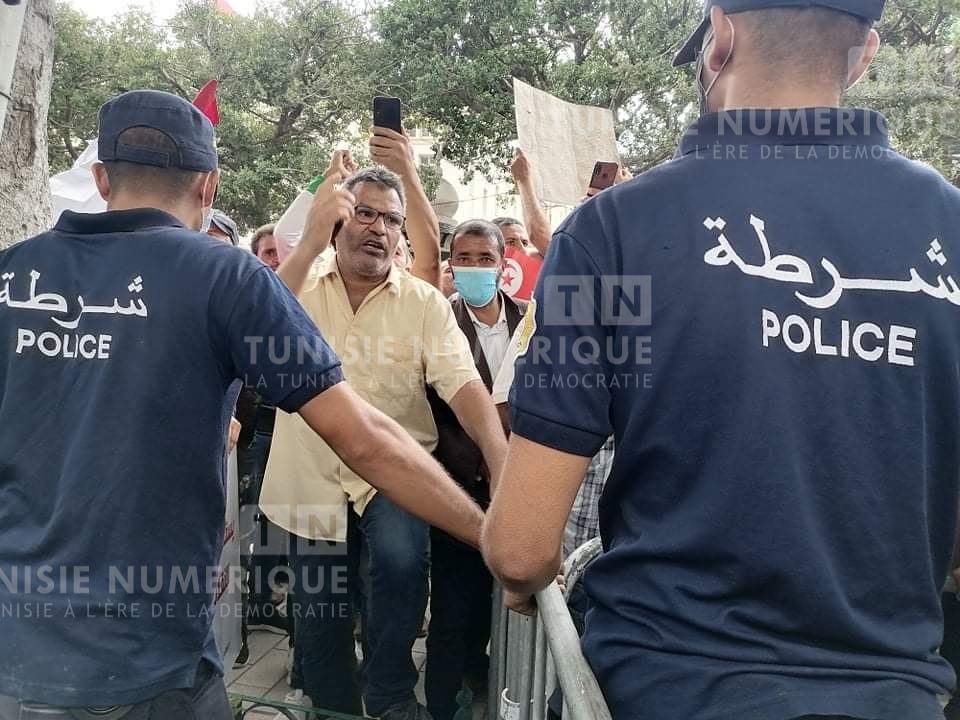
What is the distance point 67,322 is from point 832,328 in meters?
1.58

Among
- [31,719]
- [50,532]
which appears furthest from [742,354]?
[31,719]

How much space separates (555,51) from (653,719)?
59.7 ft

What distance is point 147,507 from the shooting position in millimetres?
1768

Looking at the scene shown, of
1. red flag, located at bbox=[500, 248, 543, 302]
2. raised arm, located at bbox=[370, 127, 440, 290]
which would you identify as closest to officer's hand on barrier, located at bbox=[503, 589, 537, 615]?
raised arm, located at bbox=[370, 127, 440, 290]

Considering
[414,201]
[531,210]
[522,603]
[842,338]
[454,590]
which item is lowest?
[454,590]

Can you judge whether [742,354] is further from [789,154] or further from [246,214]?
[246,214]

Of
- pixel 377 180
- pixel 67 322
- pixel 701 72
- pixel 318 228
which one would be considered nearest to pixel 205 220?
pixel 67 322

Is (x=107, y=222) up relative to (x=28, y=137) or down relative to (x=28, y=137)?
down

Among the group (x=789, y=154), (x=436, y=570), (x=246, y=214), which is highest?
(x=246, y=214)

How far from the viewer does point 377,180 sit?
339cm

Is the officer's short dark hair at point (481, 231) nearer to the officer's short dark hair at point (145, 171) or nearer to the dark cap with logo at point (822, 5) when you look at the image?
the officer's short dark hair at point (145, 171)

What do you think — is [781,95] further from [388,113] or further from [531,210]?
[531,210]

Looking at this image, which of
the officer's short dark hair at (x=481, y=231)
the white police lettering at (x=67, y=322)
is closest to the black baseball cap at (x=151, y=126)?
the white police lettering at (x=67, y=322)

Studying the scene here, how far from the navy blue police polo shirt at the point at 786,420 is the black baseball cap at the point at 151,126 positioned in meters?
1.20
